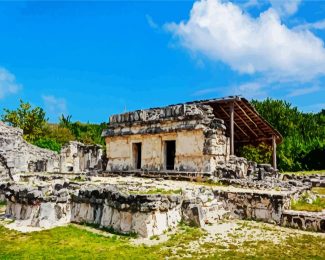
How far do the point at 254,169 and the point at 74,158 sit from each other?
54.5 feet

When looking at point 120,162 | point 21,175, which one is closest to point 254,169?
point 120,162

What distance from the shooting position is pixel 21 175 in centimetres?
1662

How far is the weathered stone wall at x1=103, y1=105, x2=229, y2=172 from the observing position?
1505cm

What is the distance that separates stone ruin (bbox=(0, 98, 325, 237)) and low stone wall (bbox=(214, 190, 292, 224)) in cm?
3

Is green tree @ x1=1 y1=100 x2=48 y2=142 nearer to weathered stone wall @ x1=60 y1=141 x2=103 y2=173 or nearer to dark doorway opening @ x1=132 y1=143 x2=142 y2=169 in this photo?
weathered stone wall @ x1=60 y1=141 x2=103 y2=173

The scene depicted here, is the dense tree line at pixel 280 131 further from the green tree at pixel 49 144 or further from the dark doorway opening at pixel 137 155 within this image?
the dark doorway opening at pixel 137 155

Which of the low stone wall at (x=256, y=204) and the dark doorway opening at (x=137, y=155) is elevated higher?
the dark doorway opening at (x=137, y=155)

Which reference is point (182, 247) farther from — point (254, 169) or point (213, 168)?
point (254, 169)

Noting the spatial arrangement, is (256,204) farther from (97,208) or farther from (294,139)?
(294,139)

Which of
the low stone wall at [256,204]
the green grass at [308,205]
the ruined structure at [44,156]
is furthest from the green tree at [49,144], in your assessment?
the green grass at [308,205]

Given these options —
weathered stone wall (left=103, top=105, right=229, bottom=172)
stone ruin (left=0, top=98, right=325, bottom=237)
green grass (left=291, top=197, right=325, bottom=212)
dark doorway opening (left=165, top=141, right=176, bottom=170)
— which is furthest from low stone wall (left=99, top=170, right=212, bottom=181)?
green grass (left=291, top=197, right=325, bottom=212)

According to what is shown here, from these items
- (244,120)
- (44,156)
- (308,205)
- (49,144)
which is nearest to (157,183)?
(308,205)

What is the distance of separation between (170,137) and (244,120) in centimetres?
440

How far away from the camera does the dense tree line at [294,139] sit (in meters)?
18.9
